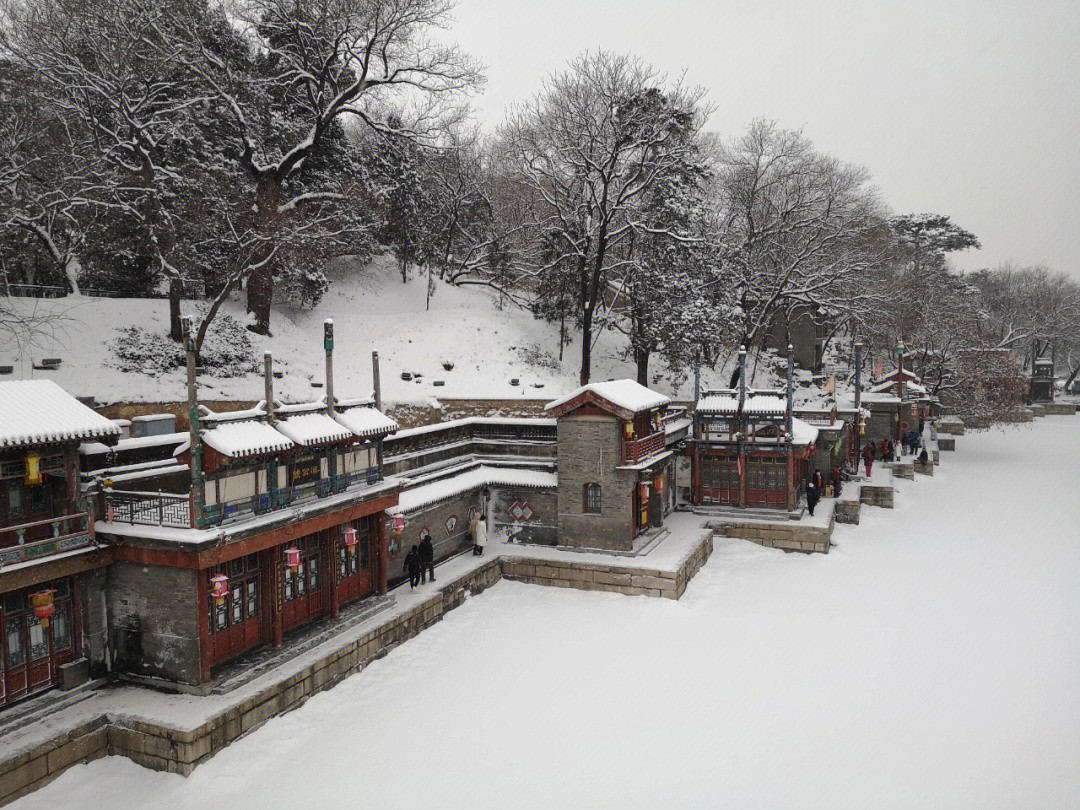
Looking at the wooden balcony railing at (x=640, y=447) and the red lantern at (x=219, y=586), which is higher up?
the wooden balcony railing at (x=640, y=447)

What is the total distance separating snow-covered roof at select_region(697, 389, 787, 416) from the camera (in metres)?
24.5

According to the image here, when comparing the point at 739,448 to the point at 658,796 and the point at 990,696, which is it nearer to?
the point at 990,696

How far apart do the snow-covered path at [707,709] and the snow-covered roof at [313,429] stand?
4703mm

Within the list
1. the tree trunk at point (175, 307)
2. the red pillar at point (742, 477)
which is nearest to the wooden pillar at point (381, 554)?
the tree trunk at point (175, 307)

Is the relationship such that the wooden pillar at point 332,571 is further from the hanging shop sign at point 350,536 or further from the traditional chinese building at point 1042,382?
the traditional chinese building at point 1042,382

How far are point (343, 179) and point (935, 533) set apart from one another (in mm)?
27614

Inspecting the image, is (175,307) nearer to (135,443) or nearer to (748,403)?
(135,443)

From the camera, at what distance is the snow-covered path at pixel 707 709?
10.6 meters

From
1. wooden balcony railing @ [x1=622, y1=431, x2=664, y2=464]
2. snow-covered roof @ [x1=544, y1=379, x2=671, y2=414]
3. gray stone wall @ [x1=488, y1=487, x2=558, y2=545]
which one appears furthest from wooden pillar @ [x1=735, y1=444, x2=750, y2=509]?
gray stone wall @ [x1=488, y1=487, x2=558, y2=545]

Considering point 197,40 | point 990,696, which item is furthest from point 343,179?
point 990,696

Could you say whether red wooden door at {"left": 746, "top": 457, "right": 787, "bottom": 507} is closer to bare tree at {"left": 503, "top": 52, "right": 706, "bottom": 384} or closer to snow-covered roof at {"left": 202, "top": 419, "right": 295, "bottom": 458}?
bare tree at {"left": 503, "top": 52, "right": 706, "bottom": 384}

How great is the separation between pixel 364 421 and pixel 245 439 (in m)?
3.42

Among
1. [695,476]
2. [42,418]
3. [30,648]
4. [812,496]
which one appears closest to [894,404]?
[812,496]

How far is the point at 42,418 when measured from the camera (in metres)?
11.0
